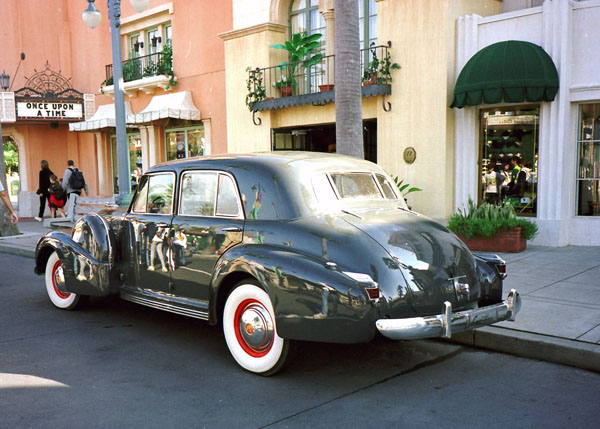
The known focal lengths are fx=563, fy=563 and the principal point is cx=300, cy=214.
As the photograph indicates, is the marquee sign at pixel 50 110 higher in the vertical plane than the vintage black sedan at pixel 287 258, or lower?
higher

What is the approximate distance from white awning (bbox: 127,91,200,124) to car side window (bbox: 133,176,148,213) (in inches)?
408

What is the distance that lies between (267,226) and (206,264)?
726mm

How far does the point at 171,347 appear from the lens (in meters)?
5.20

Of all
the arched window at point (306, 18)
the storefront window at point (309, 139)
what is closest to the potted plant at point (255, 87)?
the storefront window at point (309, 139)

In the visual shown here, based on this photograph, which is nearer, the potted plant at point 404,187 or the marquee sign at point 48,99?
the potted plant at point 404,187

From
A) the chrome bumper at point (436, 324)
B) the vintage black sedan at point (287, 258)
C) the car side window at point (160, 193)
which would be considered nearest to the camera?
the chrome bumper at point (436, 324)

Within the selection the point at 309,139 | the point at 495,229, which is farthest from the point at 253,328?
the point at 309,139

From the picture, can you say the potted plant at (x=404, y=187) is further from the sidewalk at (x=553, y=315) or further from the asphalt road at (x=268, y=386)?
the asphalt road at (x=268, y=386)

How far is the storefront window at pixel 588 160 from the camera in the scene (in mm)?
10070

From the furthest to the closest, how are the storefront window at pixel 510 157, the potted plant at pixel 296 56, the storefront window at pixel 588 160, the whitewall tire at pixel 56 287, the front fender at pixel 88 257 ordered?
the potted plant at pixel 296 56 < the storefront window at pixel 510 157 < the storefront window at pixel 588 160 < the whitewall tire at pixel 56 287 < the front fender at pixel 88 257

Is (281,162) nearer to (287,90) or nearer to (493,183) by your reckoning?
(493,183)

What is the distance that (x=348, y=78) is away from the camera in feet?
25.2

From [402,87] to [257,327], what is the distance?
8.26m

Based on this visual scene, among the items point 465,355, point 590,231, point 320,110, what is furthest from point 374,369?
point 320,110
